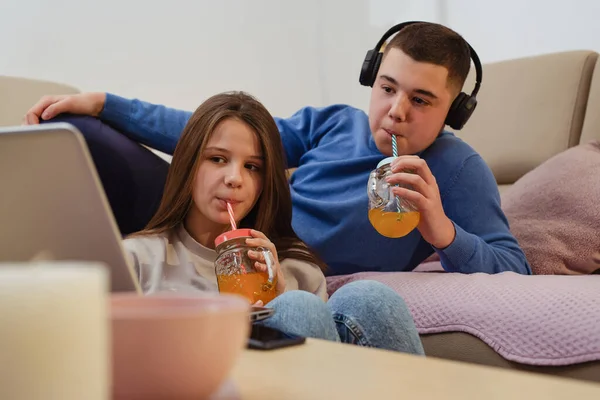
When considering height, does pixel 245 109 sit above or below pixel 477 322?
above

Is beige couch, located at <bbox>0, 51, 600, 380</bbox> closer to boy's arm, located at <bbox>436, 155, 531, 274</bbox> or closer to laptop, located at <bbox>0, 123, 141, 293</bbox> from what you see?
boy's arm, located at <bbox>436, 155, 531, 274</bbox>

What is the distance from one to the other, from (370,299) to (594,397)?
1.67 feet

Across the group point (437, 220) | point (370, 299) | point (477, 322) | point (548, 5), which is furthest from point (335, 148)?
point (548, 5)

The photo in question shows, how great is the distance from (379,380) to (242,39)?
7.78 ft

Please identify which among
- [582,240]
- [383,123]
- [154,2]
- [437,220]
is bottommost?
[582,240]

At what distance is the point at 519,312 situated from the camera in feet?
3.68

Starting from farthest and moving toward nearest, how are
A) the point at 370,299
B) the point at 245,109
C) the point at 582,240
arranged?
the point at 582,240, the point at 245,109, the point at 370,299

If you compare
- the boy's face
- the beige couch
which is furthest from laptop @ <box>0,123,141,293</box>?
the beige couch

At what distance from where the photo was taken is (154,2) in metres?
2.50

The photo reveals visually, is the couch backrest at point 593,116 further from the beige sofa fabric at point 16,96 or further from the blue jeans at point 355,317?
the beige sofa fabric at point 16,96

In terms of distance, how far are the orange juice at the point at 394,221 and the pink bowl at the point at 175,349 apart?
0.94 meters

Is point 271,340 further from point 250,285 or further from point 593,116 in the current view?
point 593,116

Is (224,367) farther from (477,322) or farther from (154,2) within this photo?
(154,2)

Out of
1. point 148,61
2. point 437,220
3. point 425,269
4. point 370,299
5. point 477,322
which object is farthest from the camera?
point 148,61
